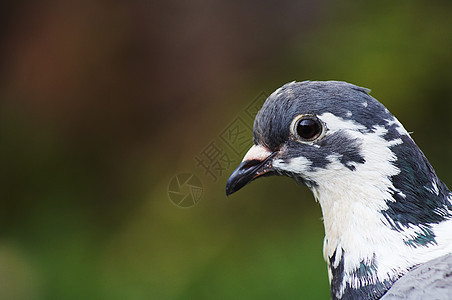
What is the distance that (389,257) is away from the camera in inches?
92.8

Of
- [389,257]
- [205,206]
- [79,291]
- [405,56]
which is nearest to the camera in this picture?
[389,257]

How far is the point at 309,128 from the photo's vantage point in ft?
8.22

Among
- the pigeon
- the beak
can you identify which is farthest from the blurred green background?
the pigeon

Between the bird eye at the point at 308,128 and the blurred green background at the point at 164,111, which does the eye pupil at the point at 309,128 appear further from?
the blurred green background at the point at 164,111

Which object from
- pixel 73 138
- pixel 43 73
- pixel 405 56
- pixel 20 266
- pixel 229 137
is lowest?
pixel 405 56

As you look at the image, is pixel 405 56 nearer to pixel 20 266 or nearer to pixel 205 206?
pixel 205 206

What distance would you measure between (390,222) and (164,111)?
425 centimetres

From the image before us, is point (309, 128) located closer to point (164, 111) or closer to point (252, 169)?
point (252, 169)

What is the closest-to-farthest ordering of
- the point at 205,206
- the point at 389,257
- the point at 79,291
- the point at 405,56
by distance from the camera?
the point at 389,257 < the point at 79,291 < the point at 405,56 < the point at 205,206

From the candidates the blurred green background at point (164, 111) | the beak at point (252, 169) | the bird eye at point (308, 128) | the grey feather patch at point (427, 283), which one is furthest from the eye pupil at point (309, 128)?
the blurred green background at point (164, 111)

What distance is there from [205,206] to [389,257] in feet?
12.7

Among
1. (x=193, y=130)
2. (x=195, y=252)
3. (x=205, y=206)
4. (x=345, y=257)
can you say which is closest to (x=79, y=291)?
(x=195, y=252)

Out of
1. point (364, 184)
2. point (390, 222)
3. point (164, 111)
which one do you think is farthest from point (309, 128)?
point (164, 111)

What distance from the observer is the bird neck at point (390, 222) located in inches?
92.6
